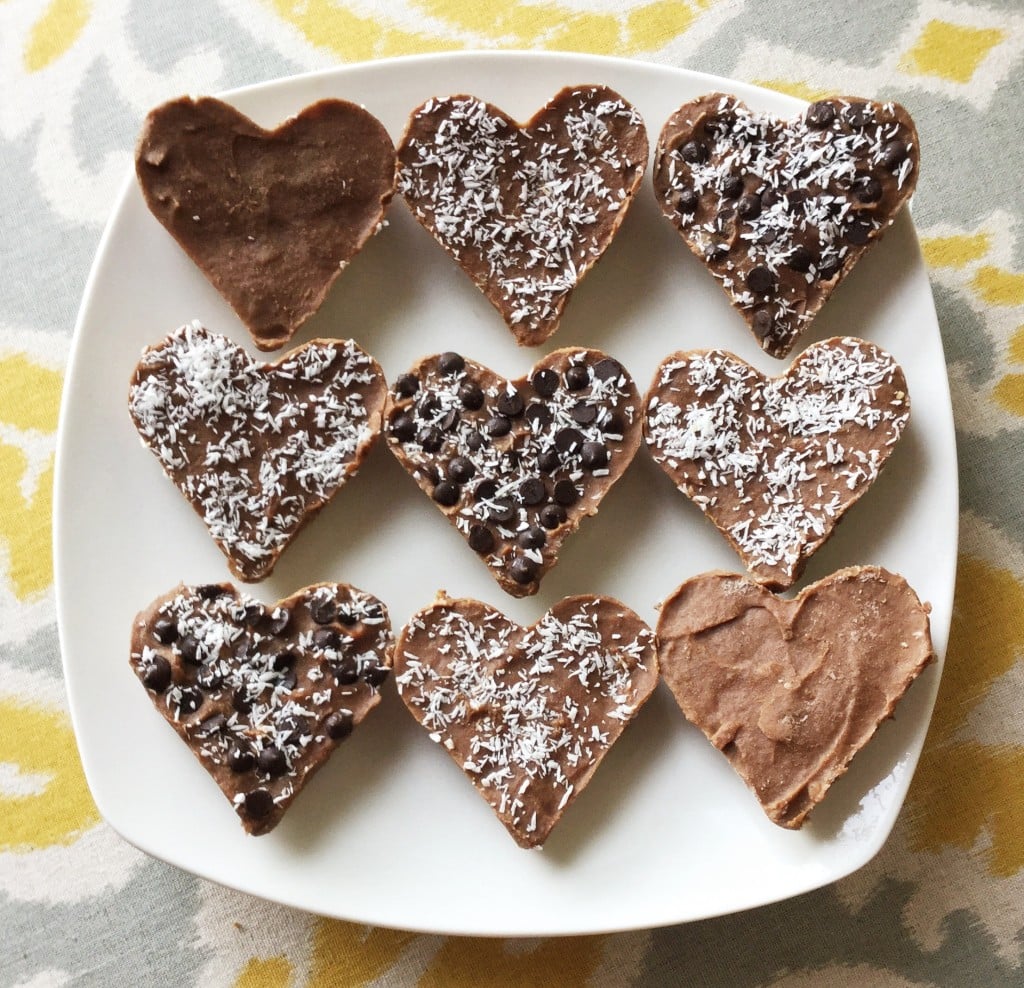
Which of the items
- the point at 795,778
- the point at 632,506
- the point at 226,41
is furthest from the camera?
the point at 226,41

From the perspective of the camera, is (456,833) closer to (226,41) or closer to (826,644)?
(826,644)

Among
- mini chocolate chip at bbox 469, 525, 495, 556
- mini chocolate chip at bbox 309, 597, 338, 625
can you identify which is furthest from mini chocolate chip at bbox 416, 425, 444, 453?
mini chocolate chip at bbox 309, 597, 338, 625

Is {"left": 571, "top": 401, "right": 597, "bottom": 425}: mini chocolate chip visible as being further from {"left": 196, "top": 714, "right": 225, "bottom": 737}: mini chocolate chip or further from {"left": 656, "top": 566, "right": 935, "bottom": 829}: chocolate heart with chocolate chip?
{"left": 196, "top": 714, "right": 225, "bottom": 737}: mini chocolate chip

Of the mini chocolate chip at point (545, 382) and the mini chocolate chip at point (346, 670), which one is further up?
the mini chocolate chip at point (545, 382)

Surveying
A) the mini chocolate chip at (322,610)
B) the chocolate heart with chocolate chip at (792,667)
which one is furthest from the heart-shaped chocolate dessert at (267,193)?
the chocolate heart with chocolate chip at (792,667)

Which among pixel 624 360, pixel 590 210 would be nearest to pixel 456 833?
pixel 624 360

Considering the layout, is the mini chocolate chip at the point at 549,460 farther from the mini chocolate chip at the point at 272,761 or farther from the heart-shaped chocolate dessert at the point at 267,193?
the mini chocolate chip at the point at 272,761

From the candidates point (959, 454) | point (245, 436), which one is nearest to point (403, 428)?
point (245, 436)
